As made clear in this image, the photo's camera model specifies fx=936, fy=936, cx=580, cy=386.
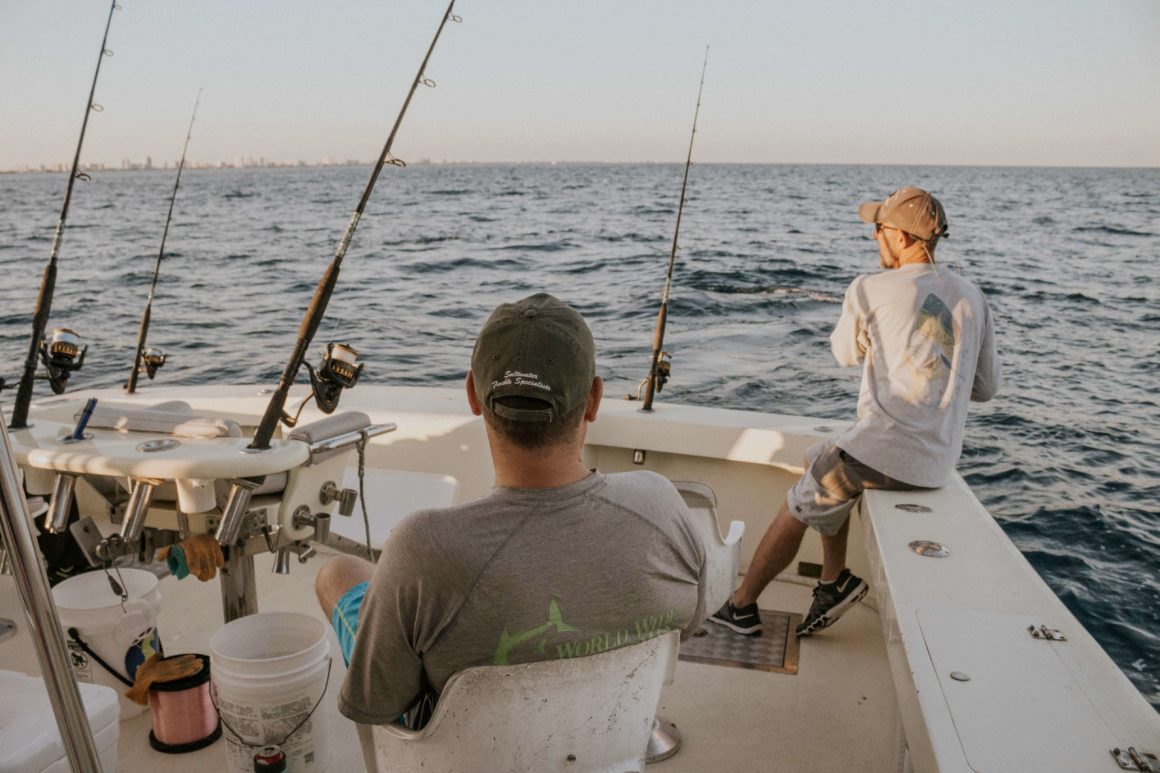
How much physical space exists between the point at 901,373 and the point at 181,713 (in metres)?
1.95

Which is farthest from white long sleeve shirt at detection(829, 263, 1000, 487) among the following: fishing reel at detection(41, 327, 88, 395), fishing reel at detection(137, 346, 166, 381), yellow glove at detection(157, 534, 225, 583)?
fishing reel at detection(137, 346, 166, 381)

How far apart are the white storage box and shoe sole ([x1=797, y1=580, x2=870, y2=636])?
1.79 m

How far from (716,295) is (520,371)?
1233 cm

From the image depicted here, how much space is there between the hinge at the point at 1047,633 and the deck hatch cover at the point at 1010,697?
0.4 inches

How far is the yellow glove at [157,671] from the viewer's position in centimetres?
218

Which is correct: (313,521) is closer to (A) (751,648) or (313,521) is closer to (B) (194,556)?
(B) (194,556)

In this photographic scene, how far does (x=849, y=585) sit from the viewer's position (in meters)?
2.62

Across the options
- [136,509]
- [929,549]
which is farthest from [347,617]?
[929,549]

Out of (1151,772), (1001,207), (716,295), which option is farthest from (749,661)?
(1001,207)

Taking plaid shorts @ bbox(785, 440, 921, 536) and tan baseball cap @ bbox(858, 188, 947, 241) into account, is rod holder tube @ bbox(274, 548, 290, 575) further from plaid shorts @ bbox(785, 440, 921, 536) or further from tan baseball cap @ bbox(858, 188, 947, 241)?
tan baseball cap @ bbox(858, 188, 947, 241)

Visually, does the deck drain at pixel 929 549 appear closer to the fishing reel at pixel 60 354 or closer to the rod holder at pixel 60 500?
the rod holder at pixel 60 500

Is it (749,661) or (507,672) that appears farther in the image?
(749,661)

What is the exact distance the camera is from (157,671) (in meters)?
2.23

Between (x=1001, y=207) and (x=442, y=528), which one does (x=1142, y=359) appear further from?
(x=1001, y=207)
